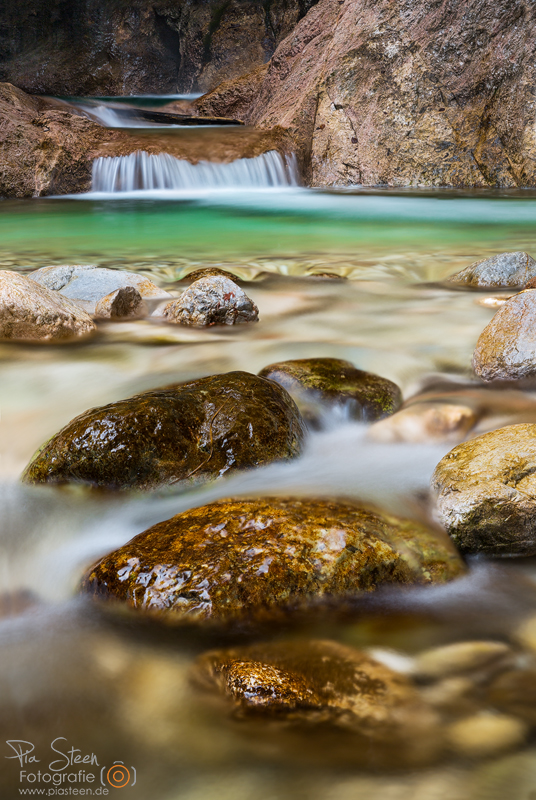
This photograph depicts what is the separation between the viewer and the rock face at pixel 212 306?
4641 mm

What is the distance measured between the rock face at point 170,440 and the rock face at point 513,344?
4.60 ft

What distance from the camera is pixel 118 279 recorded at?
17.8 ft

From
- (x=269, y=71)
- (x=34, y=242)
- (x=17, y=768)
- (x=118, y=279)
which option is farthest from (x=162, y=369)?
(x=269, y=71)

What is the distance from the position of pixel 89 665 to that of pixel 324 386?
1913 mm

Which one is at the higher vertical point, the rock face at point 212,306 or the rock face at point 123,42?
the rock face at point 123,42

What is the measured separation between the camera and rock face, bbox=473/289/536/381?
3.53 metres

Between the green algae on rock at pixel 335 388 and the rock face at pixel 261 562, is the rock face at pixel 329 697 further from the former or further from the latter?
the green algae on rock at pixel 335 388

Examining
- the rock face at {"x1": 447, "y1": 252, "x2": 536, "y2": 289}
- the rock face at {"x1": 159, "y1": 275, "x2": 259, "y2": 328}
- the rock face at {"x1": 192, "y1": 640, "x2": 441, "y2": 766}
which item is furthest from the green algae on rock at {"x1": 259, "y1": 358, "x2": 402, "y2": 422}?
the rock face at {"x1": 447, "y1": 252, "x2": 536, "y2": 289}

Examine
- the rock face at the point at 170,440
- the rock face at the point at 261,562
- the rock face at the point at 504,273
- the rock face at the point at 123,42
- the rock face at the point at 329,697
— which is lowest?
the rock face at the point at 329,697

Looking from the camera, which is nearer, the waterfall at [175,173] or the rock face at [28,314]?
the rock face at [28,314]

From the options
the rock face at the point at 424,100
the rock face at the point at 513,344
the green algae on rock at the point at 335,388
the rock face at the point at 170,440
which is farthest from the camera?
the rock face at the point at 424,100

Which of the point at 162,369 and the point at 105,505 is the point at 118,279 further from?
the point at 105,505

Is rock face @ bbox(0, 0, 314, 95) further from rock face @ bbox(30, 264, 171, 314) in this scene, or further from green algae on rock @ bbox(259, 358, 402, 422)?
green algae on rock @ bbox(259, 358, 402, 422)

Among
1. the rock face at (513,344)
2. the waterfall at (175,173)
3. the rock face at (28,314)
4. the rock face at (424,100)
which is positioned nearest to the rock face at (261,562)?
the rock face at (513,344)
